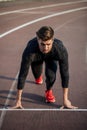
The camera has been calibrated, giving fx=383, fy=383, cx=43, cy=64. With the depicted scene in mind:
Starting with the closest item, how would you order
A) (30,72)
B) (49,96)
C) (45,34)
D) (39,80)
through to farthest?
(45,34) < (49,96) < (39,80) < (30,72)

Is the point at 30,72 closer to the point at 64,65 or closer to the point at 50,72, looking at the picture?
the point at 50,72

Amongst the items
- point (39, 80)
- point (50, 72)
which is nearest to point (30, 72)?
point (39, 80)

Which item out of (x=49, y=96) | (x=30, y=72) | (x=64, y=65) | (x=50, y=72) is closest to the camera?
(x=64, y=65)

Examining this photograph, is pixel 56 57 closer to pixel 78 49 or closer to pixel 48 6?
pixel 78 49

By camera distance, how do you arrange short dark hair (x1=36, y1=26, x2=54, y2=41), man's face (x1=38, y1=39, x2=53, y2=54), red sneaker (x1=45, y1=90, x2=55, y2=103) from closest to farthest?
short dark hair (x1=36, y1=26, x2=54, y2=41) → man's face (x1=38, y1=39, x2=53, y2=54) → red sneaker (x1=45, y1=90, x2=55, y2=103)

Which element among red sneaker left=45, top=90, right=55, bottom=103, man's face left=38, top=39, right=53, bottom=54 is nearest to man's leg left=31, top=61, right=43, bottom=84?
red sneaker left=45, top=90, right=55, bottom=103

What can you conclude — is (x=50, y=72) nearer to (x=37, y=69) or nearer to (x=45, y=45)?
(x=37, y=69)

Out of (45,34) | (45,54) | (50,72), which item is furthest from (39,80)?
(45,34)

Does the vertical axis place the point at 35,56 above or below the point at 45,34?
below

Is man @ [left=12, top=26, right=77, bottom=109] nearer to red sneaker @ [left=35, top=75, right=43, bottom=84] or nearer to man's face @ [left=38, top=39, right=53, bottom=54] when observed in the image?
man's face @ [left=38, top=39, right=53, bottom=54]

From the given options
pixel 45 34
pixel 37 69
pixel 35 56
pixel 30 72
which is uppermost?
pixel 45 34

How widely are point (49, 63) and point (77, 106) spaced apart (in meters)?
1.01

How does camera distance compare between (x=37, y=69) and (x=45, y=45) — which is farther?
(x=37, y=69)

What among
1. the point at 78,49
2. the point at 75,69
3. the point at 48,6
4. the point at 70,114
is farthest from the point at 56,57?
the point at 48,6
